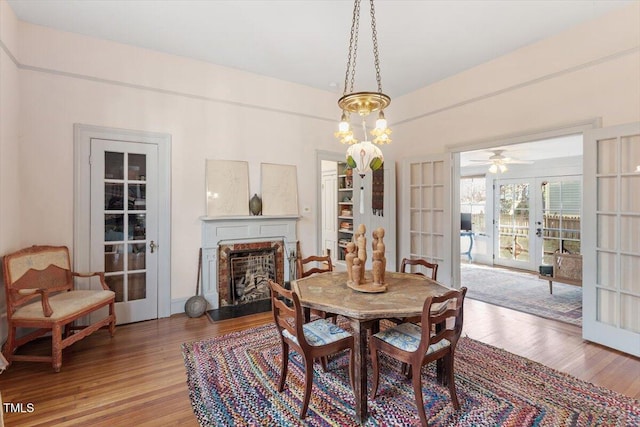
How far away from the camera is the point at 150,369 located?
8.54ft

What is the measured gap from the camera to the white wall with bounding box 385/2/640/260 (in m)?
2.89

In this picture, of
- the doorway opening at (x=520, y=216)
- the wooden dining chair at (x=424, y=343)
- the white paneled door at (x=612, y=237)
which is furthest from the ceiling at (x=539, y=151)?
the wooden dining chair at (x=424, y=343)

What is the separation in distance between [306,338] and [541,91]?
368cm

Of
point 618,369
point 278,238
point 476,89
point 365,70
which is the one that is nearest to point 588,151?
point 476,89

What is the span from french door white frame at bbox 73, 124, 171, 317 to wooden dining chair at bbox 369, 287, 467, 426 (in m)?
2.81

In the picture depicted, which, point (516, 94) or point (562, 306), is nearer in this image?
point (516, 94)

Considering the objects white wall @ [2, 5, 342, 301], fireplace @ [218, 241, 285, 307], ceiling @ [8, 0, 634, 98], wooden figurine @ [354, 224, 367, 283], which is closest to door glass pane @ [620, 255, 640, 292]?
ceiling @ [8, 0, 634, 98]

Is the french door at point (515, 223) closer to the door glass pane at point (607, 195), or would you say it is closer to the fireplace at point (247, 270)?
the door glass pane at point (607, 195)

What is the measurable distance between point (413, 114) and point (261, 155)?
2539 millimetres

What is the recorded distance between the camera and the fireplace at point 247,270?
13.4ft

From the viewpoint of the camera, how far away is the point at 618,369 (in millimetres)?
2619

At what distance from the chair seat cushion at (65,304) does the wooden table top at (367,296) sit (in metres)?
1.97

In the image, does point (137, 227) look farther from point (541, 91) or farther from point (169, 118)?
point (541, 91)

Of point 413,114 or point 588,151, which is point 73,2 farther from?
point 588,151
